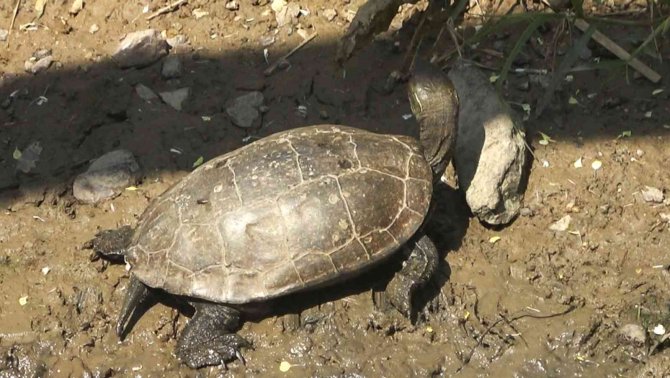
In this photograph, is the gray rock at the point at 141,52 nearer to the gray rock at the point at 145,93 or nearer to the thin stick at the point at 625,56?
the gray rock at the point at 145,93

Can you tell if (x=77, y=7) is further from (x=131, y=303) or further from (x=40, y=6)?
(x=131, y=303)

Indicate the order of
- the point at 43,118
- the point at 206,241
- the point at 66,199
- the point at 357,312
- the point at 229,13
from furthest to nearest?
the point at 229,13
the point at 43,118
the point at 66,199
the point at 357,312
the point at 206,241

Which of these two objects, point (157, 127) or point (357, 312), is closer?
point (357, 312)

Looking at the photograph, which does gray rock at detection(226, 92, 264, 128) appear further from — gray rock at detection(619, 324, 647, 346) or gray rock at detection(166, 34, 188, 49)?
gray rock at detection(619, 324, 647, 346)

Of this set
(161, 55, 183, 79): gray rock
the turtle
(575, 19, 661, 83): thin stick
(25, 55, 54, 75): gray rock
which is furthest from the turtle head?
(25, 55, 54, 75): gray rock

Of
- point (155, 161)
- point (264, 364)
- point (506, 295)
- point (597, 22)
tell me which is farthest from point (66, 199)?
point (597, 22)

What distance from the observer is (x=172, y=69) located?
18.2ft

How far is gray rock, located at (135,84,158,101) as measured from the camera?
5.45m

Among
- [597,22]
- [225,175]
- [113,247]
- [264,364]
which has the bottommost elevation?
[264,364]

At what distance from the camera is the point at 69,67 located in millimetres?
5656

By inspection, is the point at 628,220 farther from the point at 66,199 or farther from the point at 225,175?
the point at 66,199

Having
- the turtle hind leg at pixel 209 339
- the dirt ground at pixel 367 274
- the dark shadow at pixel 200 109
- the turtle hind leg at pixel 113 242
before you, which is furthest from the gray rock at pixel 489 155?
the turtle hind leg at pixel 113 242

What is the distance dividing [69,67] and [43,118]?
0.42 metres

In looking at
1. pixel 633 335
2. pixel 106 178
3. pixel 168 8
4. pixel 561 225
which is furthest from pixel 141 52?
pixel 633 335
